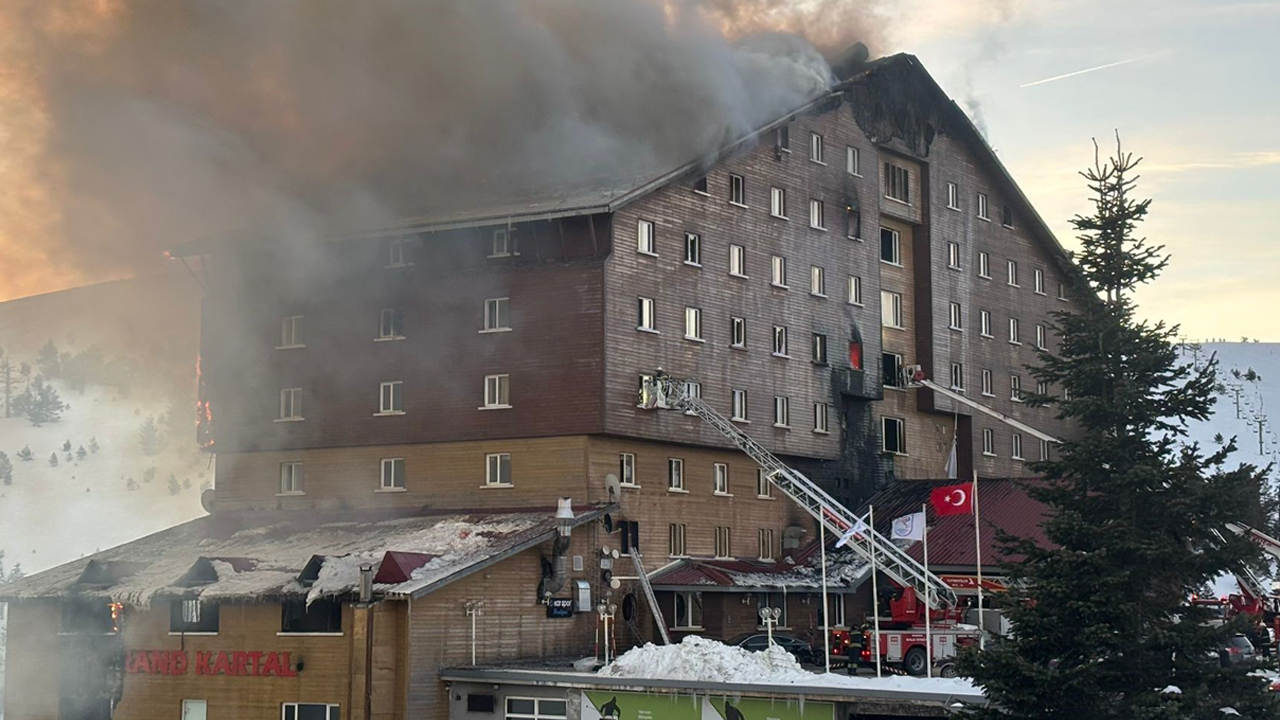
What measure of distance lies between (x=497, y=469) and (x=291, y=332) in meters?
10.7

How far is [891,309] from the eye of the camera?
2712 inches

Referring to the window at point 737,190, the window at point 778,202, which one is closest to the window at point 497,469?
the window at point 737,190

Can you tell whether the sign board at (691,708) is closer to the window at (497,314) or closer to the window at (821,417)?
the window at (497,314)

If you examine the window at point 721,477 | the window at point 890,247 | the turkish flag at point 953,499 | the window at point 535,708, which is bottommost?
the window at point 535,708

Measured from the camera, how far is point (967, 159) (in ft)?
→ 242

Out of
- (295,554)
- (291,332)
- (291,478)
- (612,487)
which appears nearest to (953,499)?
(612,487)

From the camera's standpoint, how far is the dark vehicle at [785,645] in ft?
168

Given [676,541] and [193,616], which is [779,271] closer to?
[676,541]

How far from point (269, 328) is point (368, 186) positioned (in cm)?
707

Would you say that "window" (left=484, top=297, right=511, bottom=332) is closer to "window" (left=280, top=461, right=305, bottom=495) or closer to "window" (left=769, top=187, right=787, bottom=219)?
"window" (left=280, top=461, right=305, bottom=495)

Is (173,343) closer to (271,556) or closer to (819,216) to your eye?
(271,556)

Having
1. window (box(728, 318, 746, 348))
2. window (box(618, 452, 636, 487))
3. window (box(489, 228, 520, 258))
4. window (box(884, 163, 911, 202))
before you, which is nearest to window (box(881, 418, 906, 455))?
window (box(884, 163, 911, 202))

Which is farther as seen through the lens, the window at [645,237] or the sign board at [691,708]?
the window at [645,237]

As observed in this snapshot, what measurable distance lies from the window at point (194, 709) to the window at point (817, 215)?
98.2ft
